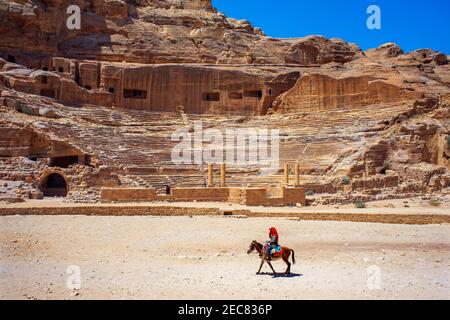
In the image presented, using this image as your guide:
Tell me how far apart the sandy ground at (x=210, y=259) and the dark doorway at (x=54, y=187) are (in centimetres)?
1075

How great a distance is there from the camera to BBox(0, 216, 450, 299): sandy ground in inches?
318

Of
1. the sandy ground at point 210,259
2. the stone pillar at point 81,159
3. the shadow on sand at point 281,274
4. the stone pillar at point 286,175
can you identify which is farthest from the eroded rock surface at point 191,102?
the shadow on sand at point 281,274

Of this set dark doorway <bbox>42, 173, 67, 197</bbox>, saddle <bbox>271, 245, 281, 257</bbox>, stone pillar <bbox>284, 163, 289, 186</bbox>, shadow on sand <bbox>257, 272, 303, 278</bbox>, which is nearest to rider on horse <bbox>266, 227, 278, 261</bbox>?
saddle <bbox>271, 245, 281, 257</bbox>

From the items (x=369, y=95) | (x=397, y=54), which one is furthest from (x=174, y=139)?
(x=397, y=54)

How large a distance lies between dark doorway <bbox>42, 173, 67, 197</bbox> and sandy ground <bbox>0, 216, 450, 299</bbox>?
35.3 feet

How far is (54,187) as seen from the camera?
30500 mm

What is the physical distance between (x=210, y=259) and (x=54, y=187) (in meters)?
21.8

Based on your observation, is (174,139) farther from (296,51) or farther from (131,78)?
(296,51)

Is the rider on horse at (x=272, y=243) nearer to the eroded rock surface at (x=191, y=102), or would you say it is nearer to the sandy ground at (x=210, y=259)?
the sandy ground at (x=210, y=259)

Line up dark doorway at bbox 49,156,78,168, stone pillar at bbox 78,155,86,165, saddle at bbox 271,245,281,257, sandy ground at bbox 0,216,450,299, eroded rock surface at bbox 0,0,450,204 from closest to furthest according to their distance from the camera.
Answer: sandy ground at bbox 0,216,450,299 → saddle at bbox 271,245,281,257 → eroded rock surface at bbox 0,0,450,204 → stone pillar at bbox 78,155,86,165 → dark doorway at bbox 49,156,78,168

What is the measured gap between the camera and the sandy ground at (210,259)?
8070 millimetres

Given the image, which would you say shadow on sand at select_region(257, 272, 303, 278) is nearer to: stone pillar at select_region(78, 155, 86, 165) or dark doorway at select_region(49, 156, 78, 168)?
stone pillar at select_region(78, 155, 86, 165)

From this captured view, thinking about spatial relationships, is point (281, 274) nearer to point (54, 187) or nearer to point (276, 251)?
point (276, 251)

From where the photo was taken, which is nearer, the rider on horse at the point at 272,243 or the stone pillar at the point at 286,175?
the rider on horse at the point at 272,243
